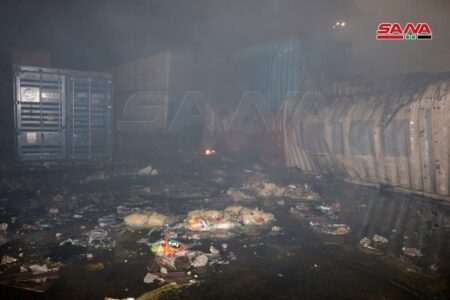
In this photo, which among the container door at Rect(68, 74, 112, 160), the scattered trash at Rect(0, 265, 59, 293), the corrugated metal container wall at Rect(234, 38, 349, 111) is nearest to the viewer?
the scattered trash at Rect(0, 265, 59, 293)

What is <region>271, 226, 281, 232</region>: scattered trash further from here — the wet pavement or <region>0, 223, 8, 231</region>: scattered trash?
<region>0, 223, 8, 231</region>: scattered trash

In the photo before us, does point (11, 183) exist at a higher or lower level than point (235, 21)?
lower

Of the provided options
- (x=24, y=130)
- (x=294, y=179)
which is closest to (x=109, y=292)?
(x=294, y=179)

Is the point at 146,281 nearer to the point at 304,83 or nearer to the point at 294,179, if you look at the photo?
the point at 294,179

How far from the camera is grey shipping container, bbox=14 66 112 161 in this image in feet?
23.5

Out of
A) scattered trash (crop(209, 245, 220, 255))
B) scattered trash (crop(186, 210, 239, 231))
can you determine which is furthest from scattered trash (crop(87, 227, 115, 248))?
scattered trash (crop(209, 245, 220, 255))

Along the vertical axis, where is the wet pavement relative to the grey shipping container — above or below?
below

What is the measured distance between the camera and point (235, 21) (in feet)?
41.4

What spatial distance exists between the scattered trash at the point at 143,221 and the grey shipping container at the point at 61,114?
4.41 meters

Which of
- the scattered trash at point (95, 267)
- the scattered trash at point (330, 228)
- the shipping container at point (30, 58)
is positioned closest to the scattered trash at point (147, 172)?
the scattered trash at point (330, 228)

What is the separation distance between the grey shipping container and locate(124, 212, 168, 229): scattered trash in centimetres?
441

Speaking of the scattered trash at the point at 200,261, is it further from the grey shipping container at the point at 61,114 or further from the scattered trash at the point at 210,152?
the scattered trash at the point at 210,152

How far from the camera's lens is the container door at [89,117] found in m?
7.63

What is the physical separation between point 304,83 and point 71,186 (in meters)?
6.64
